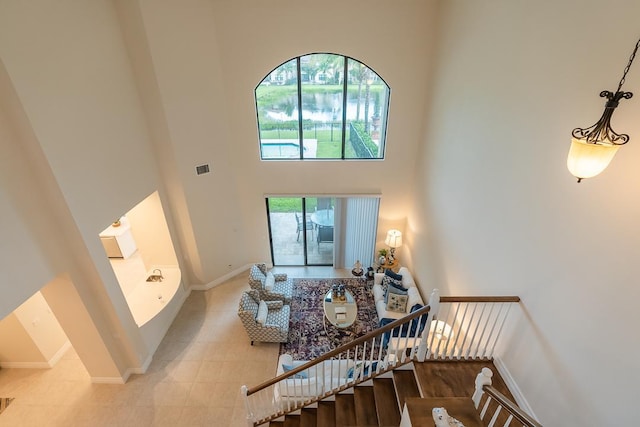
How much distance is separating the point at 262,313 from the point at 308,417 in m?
2.14

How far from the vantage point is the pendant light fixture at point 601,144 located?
2.16m

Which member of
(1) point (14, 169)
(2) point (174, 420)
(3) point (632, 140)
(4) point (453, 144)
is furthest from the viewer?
(4) point (453, 144)

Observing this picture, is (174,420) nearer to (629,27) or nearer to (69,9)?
(69,9)

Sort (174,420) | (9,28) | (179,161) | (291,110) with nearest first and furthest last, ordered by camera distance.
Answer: (9,28) < (174,420) < (179,161) < (291,110)

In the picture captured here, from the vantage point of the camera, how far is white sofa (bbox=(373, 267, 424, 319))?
21.2ft

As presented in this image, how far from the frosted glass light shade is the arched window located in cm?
Result: 469

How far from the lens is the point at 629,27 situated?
7.47ft

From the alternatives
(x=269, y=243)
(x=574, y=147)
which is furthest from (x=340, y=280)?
(x=574, y=147)

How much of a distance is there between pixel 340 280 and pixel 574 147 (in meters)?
6.19

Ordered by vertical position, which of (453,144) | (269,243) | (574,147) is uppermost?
(574,147)

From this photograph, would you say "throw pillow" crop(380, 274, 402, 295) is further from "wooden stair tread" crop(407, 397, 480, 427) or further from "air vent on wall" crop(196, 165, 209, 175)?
"air vent on wall" crop(196, 165, 209, 175)

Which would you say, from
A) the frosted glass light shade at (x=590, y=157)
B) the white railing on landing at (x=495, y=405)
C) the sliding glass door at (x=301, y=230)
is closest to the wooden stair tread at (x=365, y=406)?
the white railing on landing at (x=495, y=405)

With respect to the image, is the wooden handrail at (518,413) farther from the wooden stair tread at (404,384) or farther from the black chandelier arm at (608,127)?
the black chandelier arm at (608,127)

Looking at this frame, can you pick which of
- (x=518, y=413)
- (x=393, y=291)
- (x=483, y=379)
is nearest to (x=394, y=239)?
(x=393, y=291)
